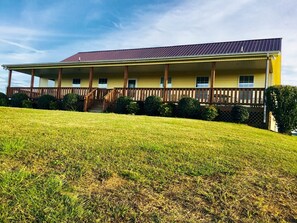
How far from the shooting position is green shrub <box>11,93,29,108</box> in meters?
18.0

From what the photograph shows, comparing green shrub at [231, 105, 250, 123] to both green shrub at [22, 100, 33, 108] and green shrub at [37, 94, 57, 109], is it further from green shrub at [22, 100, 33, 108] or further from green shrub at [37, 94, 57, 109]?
green shrub at [22, 100, 33, 108]

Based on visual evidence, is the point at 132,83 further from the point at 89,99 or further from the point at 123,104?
the point at 123,104

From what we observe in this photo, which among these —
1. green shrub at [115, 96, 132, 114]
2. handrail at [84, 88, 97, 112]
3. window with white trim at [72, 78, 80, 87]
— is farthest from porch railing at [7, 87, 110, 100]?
window with white trim at [72, 78, 80, 87]

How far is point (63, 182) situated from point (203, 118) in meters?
9.48

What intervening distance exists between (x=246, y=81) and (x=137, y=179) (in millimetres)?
14020

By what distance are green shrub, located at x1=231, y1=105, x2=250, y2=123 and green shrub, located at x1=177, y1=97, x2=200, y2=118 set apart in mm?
1698

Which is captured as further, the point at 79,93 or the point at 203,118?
the point at 79,93

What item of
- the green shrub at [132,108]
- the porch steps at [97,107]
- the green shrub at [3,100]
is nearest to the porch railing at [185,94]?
the porch steps at [97,107]

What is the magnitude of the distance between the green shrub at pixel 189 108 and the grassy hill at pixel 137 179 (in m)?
6.48

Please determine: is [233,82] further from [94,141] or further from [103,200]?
[103,200]

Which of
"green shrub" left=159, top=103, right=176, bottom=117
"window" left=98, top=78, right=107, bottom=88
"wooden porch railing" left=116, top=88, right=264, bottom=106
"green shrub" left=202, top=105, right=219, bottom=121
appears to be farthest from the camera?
"window" left=98, top=78, right=107, bottom=88

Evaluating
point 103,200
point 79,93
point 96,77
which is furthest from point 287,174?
point 96,77

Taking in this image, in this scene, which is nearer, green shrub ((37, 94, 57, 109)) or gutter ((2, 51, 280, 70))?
gutter ((2, 51, 280, 70))

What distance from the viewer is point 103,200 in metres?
3.55
